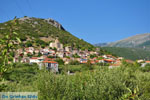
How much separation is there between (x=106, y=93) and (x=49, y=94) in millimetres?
1895

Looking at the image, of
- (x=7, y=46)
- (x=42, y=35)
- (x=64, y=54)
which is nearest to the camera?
(x=7, y=46)

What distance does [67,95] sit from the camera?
5449 millimetres

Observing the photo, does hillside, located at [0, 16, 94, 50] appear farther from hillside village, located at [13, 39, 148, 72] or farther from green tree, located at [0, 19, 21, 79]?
green tree, located at [0, 19, 21, 79]

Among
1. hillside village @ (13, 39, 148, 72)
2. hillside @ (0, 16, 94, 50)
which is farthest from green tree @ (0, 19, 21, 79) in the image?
hillside @ (0, 16, 94, 50)

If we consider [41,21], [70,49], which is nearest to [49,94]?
[70,49]

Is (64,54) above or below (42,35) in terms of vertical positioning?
below

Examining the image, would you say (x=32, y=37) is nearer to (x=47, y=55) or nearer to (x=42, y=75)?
(x=47, y=55)

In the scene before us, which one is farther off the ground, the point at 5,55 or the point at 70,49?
the point at 70,49

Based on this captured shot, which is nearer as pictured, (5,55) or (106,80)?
(5,55)

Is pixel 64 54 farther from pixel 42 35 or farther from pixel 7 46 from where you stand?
pixel 7 46

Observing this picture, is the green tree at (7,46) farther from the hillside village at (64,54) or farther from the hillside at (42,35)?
the hillside at (42,35)

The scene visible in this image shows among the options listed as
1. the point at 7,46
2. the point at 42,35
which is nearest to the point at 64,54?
the point at 42,35

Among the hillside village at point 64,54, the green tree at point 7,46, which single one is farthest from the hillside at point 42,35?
the green tree at point 7,46

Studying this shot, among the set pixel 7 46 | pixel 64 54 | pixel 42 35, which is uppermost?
pixel 42 35
